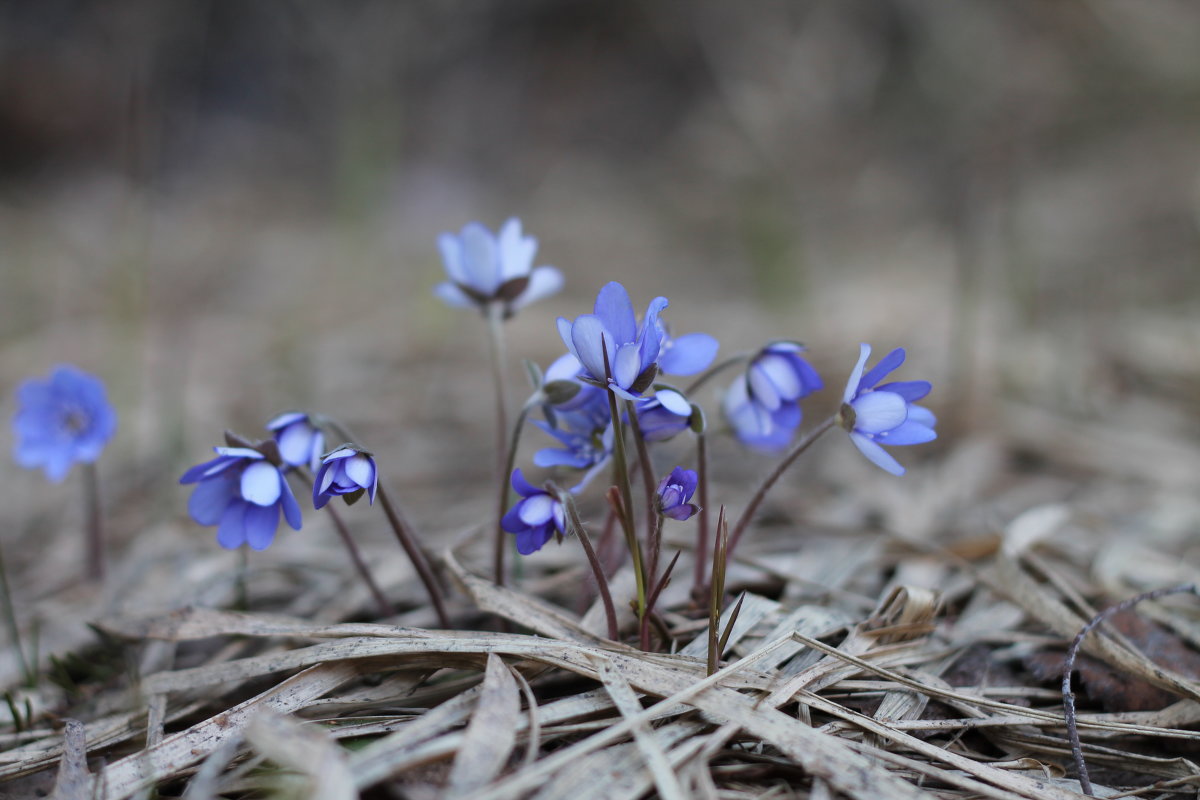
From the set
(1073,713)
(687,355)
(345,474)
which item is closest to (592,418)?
(687,355)

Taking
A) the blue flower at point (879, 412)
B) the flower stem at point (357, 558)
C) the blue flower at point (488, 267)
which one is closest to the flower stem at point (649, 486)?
the blue flower at point (879, 412)

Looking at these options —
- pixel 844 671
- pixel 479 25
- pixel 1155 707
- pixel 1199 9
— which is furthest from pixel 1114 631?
pixel 479 25

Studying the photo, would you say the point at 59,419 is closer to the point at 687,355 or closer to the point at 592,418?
the point at 592,418

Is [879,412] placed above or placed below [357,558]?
above

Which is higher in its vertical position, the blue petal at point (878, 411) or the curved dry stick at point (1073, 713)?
the blue petal at point (878, 411)

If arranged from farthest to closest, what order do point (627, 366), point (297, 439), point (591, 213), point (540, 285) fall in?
1. point (591, 213)
2. point (540, 285)
3. point (297, 439)
4. point (627, 366)

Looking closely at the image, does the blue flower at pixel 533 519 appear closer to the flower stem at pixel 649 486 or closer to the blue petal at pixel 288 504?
the flower stem at pixel 649 486
